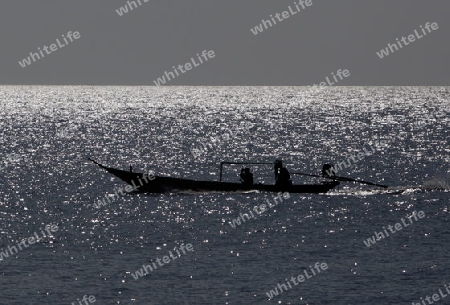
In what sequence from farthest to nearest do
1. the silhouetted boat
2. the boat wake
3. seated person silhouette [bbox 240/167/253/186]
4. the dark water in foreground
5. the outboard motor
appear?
the boat wake, the outboard motor, the silhouetted boat, seated person silhouette [bbox 240/167/253/186], the dark water in foreground

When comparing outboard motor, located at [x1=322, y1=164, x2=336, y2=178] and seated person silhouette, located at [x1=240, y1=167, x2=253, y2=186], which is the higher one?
seated person silhouette, located at [x1=240, y1=167, x2=253, y2=186]

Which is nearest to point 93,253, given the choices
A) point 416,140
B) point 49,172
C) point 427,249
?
point 427,249

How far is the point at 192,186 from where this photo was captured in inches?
2630

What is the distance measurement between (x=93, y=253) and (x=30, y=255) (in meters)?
2.97

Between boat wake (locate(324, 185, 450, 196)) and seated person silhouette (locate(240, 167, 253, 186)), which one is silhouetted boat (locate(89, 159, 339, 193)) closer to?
seated person silhouette (locate(240, 167, 253, 186))

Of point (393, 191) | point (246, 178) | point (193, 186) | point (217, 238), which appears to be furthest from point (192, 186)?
point (217, 238)

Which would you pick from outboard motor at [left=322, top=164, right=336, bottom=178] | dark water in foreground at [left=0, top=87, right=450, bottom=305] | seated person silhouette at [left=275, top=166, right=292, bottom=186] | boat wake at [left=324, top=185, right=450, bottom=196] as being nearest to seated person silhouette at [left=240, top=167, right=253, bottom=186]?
dark water in foreground at [left=0, top=87, right=450, bottom=305]

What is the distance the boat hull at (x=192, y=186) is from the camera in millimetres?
66312

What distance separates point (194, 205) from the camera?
6256 centimetres

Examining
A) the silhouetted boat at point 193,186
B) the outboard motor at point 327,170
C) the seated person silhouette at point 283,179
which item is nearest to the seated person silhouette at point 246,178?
the silhouetted boat at point 193,186

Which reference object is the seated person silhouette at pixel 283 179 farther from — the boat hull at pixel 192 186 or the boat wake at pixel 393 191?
the boat wake at pixel 393 191

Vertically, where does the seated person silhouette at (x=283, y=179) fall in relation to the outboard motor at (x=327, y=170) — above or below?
above

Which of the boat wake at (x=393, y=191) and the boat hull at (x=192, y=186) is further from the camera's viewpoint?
the boat wake at (x=393, y=191)

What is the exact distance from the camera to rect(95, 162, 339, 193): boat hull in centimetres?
6631
